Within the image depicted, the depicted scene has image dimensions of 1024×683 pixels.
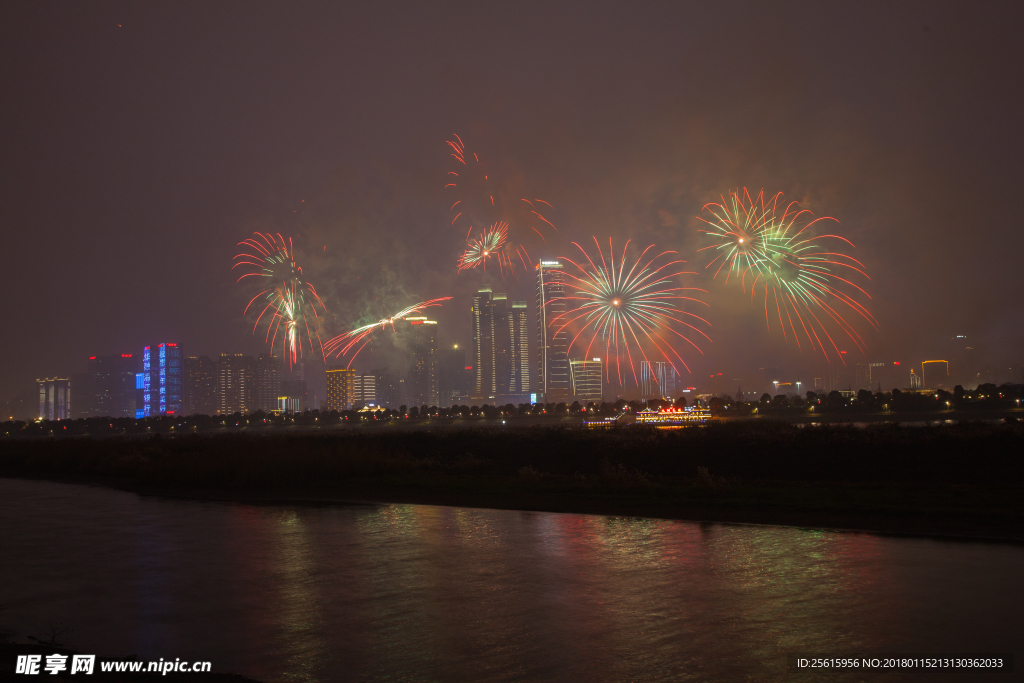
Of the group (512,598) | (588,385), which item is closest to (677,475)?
(512,598)

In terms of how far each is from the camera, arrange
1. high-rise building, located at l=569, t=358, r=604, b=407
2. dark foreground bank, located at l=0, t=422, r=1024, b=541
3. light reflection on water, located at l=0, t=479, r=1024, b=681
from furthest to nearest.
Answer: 1. high-rise building, located at l=569, t=358, r=604, b=407
2. dark foreground bank, located at l=0, t=422, r=1024, b=541
3. light reflection on water, located at l=0, t=479, r=1024, b=681

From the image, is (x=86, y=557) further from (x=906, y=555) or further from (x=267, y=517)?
(x=906, y=555)

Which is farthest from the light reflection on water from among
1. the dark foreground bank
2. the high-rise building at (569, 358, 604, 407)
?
the high-rise building at (569, 358, 604, 407)

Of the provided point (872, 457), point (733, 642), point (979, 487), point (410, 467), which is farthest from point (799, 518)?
point (410, 467)

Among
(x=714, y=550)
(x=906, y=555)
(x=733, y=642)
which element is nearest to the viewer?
Result: (x=733, y=642)

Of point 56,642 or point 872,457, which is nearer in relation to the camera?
point 56,642

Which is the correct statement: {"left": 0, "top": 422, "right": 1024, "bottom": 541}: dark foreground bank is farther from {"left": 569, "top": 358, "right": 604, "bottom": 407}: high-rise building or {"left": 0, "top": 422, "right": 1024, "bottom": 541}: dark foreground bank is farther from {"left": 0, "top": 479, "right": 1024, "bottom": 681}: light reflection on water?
{"left": 569, "top": 358, "right": 604, "bottom": 407}: high-rise building
